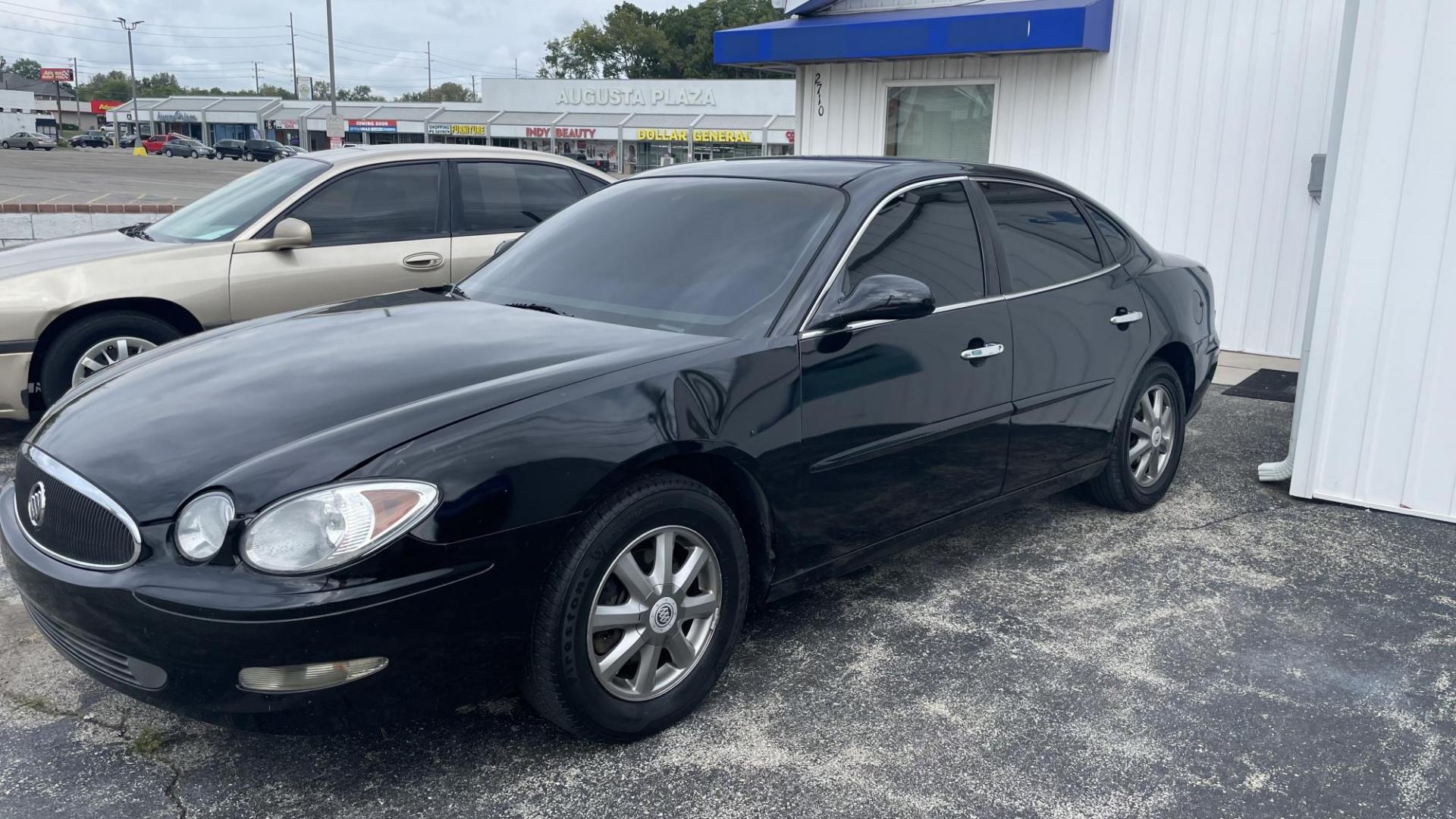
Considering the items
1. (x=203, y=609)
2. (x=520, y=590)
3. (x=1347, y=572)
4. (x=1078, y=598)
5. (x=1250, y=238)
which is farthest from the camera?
(x=1250, y=238)

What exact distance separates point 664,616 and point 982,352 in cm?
160

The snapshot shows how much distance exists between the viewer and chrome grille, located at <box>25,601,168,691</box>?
8.13 feet

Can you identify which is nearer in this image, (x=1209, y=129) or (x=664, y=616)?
(x=664, y=616)

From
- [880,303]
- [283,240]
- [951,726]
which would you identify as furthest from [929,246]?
[283,240]

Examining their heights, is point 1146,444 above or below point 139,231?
below

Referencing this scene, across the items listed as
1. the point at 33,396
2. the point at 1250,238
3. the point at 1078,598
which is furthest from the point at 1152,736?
the point at 1250,238

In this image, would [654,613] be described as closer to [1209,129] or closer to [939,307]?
[939,307]

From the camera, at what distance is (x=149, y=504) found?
8.22 ft

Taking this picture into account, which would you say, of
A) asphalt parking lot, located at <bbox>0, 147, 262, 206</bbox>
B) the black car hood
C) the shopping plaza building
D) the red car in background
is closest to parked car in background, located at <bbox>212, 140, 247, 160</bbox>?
the red car in background

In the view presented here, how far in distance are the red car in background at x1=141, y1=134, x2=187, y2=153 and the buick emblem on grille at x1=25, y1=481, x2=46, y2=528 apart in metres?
71.5

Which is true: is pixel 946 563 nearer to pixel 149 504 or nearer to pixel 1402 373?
pixel 1402 373

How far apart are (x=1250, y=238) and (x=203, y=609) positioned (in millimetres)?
8586

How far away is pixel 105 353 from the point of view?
18.4ft

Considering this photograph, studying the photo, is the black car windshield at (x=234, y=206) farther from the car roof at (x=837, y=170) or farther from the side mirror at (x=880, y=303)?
the side mirror at (x=880, y=303)
